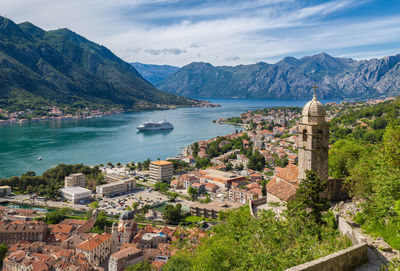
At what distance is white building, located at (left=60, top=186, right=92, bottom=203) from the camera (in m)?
27.5

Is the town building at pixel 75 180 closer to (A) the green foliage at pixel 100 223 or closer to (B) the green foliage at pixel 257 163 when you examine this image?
(A) the green foliage at pixel 100 223

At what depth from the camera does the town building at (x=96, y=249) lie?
16938mm

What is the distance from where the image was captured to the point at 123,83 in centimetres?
16000

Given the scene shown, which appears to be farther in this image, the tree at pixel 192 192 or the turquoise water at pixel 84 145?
the turquoise water at pixel 84 145

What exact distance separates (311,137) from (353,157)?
149 inches

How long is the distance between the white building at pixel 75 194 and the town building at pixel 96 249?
1040 cm

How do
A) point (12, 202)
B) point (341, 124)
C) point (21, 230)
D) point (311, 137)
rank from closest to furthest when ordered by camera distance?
point (311, 137)
point (21, 230)
point (12, 202)
point (341, 124)

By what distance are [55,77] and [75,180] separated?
336 feet

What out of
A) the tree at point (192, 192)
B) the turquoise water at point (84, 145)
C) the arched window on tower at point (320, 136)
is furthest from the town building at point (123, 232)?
the turquoise water at point (84, 145)

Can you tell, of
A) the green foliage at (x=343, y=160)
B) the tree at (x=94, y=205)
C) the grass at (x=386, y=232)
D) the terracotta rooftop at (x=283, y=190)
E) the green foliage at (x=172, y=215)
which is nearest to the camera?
the grass at (x=386, y=232)

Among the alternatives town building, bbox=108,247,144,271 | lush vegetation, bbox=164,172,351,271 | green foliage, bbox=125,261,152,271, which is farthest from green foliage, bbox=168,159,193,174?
lush vegetation, bbox=164,172,351,271

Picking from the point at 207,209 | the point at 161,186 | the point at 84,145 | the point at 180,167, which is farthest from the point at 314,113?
the point at 84,145

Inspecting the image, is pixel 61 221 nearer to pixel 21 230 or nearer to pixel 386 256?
pixel 21 230

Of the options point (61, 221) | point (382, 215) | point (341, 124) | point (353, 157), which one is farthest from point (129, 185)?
point (341, 124)
